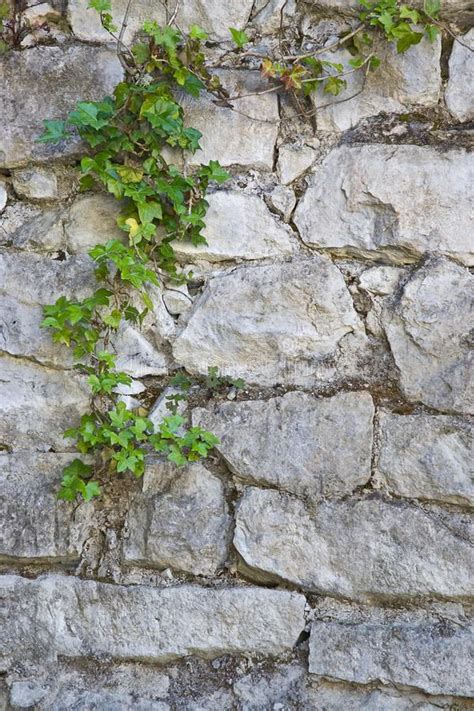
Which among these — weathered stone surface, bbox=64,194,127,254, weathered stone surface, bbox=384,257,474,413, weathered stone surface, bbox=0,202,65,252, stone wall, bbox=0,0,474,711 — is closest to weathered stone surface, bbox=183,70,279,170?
stone wall, bbox=0,0,474,711

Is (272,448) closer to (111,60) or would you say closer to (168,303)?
(168,303)

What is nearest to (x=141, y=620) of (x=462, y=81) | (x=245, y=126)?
(x=245, y=126)

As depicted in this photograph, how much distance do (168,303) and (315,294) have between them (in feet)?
1.19

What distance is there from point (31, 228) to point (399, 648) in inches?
51.9

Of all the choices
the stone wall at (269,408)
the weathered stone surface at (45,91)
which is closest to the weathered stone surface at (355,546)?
the stone wall at (269,408)

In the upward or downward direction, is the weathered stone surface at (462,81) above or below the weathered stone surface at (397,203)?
above

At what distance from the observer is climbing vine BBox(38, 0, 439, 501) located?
184 cm

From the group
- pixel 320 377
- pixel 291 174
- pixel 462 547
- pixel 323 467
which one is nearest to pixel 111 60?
pixel 291 174

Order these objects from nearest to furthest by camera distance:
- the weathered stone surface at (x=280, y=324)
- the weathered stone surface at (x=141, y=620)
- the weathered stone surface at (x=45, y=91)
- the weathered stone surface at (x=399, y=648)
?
the weathered stone surface at (x=399, y=648)
the weathered stone surface at (x=141, y=620)
the weathered stone surface at (x=280, y=324)
the weathered stone surface at (x=45, y=91)

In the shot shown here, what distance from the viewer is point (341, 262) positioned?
6.29 feet

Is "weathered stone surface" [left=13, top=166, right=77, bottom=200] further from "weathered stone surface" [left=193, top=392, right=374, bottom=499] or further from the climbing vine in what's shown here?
"weathered stone surface" [left=193, top=392, right=374, bottom=499]

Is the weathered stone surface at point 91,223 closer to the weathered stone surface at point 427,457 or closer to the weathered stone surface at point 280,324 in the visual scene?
the weathered stone surface at point 280,324

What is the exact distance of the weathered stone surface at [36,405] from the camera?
6.40 ft

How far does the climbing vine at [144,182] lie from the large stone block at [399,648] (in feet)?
1.63
